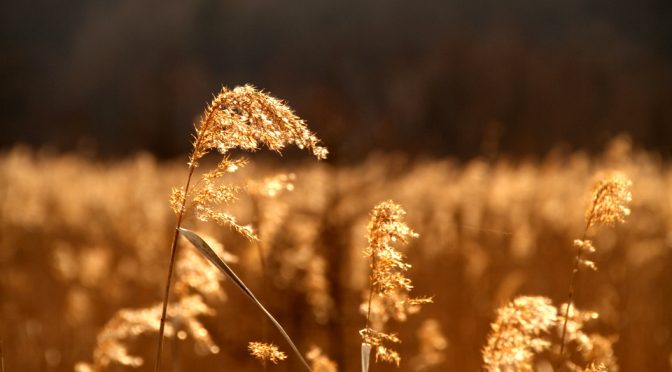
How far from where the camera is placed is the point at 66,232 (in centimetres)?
772

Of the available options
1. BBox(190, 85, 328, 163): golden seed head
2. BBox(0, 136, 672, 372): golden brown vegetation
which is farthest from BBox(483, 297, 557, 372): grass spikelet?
BBox(190, 85, 328, 163): golden seed head

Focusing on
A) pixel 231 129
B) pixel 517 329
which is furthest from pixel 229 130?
pixel 517 329

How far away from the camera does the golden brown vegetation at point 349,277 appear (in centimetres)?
158

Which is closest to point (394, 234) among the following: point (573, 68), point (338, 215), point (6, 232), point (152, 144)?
point (338, 215)

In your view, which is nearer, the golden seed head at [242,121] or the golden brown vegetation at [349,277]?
the golden seed head at [242,121]

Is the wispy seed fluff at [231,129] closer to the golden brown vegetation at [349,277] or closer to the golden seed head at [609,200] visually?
the golden brown vegetation at [349,277]

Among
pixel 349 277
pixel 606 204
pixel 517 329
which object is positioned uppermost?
pixel 349 277

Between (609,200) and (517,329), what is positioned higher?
(609,200)

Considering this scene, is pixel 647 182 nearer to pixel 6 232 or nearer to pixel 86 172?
pixel 6 232

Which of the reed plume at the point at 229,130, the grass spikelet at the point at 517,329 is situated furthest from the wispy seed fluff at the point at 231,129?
the grass spikelet at the point at 517,329

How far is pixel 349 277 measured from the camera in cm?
272

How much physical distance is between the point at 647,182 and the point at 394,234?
7540mm

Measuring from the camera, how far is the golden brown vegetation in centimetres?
158

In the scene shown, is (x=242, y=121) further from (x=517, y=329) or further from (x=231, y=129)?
(x=517, y=329)
